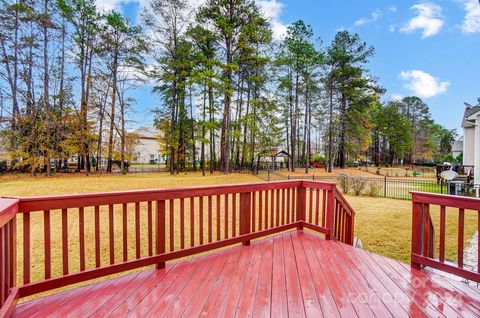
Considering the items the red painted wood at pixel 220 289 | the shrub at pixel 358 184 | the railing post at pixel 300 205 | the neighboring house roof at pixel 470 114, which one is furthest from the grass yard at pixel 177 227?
the neighboring house roof at pixel 470 114

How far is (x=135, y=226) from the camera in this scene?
2766mm

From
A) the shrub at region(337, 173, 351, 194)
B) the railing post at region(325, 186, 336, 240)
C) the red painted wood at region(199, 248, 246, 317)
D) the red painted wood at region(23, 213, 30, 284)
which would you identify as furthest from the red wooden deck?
the shrub at region(337, 173, 351, 194)

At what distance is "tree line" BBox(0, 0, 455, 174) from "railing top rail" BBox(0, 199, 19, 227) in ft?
45.9

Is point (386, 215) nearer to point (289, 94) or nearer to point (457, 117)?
point (457, 117)

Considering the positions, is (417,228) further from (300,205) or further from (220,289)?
(220,289)

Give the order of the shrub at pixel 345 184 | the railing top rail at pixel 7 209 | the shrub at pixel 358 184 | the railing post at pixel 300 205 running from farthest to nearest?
the shrub at pixel 345 184
the shrub at pixel 358 184
the railing post at pixel 300 205
the railing top rail at pixel 7 209

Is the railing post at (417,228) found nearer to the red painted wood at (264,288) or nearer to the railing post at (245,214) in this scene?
the red painted wood at (264,288)

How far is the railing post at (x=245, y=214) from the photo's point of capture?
3311mm

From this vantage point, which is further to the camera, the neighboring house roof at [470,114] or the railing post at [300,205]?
the neighboring house roof at [470,114]

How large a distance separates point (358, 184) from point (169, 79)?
13.7 meters

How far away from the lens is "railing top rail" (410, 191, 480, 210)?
7.18ft

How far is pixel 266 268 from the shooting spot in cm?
268

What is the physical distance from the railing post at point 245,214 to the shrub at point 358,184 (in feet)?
31.3

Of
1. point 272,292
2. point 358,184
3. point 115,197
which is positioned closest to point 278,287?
point 272,292
